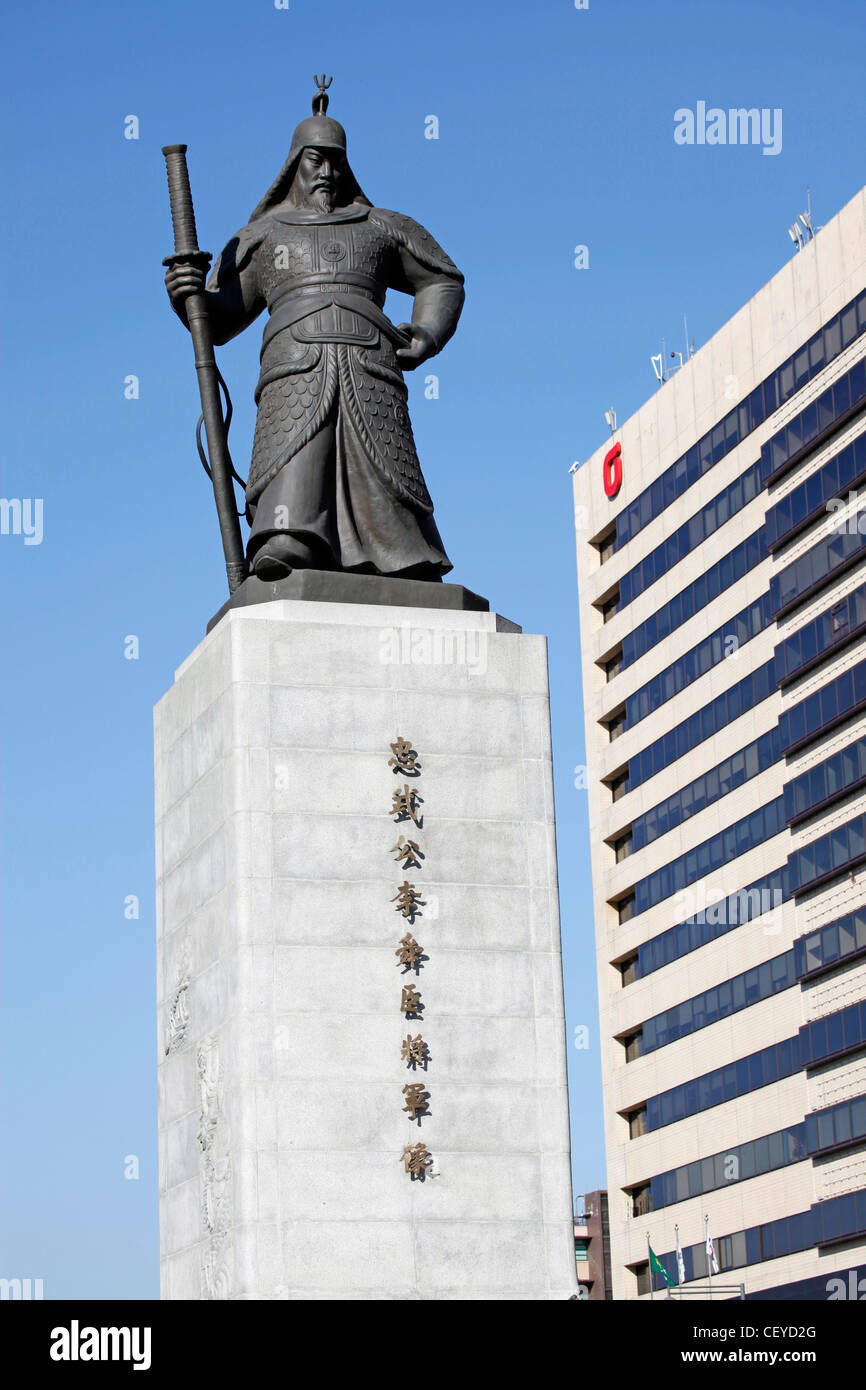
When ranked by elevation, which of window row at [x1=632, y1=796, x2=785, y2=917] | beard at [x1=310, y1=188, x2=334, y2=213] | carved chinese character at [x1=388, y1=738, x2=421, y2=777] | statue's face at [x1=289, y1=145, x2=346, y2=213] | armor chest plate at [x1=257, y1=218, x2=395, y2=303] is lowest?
carved chinese character at [x1=388, y1=738, x2=421, y2=777]

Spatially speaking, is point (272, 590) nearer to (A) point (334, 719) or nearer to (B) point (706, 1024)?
(A) point (334, 719)

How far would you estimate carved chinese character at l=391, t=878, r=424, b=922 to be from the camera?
551 inches

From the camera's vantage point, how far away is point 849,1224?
57312 millimetres

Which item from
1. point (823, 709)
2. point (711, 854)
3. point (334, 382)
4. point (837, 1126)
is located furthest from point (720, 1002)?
point (334, 382)

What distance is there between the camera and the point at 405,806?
14.2 meters

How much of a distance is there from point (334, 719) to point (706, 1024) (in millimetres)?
54124

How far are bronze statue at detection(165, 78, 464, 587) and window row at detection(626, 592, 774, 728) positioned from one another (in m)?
49.8

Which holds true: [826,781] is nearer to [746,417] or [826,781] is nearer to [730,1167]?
[730,1167]

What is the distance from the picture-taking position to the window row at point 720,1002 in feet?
204

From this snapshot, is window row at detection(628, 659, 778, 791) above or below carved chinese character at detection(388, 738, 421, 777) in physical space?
above

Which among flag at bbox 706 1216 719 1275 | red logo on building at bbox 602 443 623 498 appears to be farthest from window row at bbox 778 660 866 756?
red logo on building at bbox 602 443 623 498

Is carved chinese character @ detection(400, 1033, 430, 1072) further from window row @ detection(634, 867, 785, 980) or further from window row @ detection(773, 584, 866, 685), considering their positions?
window row @ detection(634, 867, 785, 980)

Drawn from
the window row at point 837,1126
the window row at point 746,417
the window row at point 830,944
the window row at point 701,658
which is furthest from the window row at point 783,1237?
the window row at point 746,417
